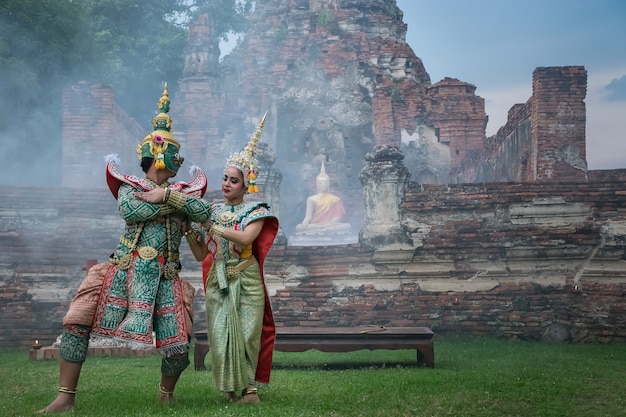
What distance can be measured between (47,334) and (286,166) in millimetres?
10805

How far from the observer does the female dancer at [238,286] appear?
512 cm

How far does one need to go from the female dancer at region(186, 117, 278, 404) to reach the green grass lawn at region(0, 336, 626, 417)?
0.73ft

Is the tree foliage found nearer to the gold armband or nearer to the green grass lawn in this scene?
the green grass lawn

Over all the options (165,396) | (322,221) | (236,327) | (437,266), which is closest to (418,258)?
(437,266)

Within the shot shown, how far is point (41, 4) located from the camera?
16344 millimetres

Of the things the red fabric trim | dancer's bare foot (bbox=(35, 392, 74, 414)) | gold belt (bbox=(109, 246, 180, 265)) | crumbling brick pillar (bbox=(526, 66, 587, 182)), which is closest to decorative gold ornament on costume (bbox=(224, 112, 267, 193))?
the red fabric trim

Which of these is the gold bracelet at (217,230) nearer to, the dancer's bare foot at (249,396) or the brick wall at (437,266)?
the dancer's bare foot at (249,396)

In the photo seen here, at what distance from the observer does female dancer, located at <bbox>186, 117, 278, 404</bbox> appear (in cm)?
512

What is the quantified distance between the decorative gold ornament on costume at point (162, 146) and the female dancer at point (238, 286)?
47cm

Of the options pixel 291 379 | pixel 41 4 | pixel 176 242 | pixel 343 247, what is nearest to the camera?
pixel 176 242

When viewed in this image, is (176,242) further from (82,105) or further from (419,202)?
(82,105)

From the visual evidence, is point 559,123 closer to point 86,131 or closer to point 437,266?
point 437,266

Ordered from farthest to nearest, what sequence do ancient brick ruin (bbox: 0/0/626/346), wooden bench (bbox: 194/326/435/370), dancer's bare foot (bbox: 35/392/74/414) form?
1. ancient brick ruin (bbox: 0/0/626/346)
2. wooden bench (bbox: 194/326/435/370)
3. dancer's bare foot (bbox: 35/392/74/414)

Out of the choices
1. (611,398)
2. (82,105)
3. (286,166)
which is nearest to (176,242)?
(611,398)
